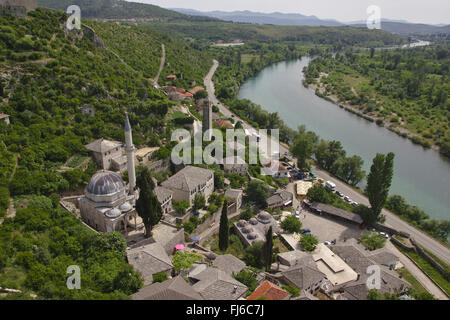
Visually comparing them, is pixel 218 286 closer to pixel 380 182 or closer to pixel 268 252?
pixel 268 252

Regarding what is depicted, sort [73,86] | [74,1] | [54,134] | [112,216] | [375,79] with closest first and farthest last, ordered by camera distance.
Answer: [112,216] → [54,134] → [73,86] → [375,79] → [74,1]

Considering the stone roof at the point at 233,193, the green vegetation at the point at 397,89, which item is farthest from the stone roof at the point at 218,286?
the green vegetation at the point at 397,89

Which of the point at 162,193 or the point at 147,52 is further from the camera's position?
the point at 147,52

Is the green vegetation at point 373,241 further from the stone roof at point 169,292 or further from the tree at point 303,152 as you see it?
the stone roof at point 169,292

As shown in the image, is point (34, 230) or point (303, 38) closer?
point (34, 230)

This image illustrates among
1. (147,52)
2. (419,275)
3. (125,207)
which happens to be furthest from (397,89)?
(125,207)

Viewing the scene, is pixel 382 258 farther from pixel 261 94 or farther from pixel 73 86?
pixel 261 94
